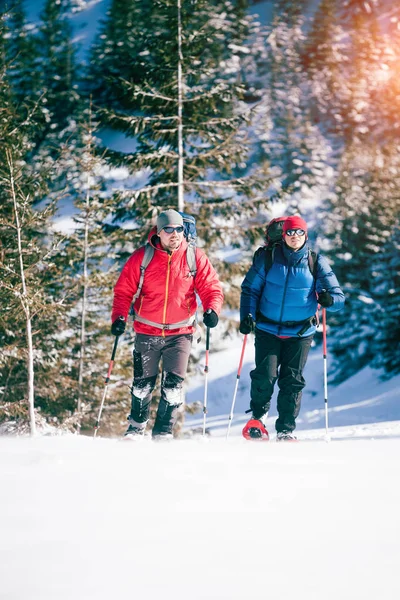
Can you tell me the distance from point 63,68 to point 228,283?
42577 millimetres

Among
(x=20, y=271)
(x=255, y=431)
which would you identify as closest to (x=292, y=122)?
(x=20, y=271)

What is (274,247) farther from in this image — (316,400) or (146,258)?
(316,400)

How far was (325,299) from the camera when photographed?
620cm

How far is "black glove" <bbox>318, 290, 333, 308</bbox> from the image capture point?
6.17m

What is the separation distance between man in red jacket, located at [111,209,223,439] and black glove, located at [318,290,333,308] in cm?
120

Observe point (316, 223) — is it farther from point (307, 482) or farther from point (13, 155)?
point (307, 482)

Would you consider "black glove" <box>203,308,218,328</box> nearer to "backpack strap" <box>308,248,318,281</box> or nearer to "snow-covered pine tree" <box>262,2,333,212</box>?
"backpack strap" <box>308,248,318,281</box>

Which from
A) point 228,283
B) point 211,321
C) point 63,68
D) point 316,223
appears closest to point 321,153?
point 316,223

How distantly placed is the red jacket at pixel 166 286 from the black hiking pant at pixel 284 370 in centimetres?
83

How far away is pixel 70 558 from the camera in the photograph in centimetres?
278

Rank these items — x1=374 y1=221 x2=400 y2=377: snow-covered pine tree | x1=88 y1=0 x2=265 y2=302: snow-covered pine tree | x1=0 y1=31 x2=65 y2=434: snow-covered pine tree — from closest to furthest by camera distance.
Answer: x1=0 y1=31 x2=65 y2=434: snow-covered pine tree < x1=88 y1=0 x2=265 y2=302: snow-covered pine tree < x1=374 y1=221 x2=400 y2=377: snow-covered pine tree

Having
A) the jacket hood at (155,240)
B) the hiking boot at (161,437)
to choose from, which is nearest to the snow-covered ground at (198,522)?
the hiking boot at (161,437)

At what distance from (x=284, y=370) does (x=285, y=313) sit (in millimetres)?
703

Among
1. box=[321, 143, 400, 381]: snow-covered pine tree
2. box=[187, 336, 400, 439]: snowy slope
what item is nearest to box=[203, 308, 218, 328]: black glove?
box=[187, 336, 400, 439]: snowy slope
